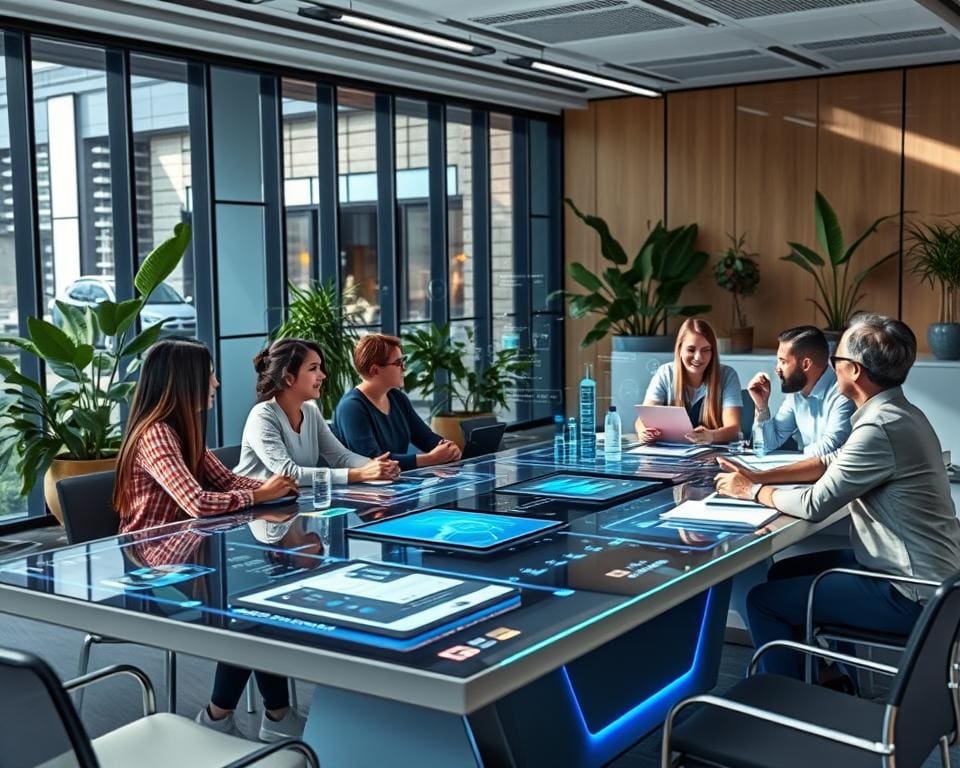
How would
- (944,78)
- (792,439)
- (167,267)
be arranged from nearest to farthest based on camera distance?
(792,439) < (167,267) < (944,78)

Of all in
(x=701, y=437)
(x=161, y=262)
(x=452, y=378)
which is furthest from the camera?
(x=452, y=378)

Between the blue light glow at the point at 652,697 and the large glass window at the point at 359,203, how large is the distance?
5.35 meters

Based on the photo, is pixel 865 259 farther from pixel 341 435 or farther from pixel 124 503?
pixel 124 503

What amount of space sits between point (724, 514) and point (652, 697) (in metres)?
0.61

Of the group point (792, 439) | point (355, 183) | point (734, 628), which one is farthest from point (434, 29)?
point (734, 628)

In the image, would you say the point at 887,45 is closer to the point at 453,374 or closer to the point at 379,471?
the point at 453,374

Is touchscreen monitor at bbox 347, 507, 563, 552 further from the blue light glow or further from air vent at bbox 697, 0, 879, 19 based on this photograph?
air vent at bbox 697, 0, 879, 19

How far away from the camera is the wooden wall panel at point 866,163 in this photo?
8.90m

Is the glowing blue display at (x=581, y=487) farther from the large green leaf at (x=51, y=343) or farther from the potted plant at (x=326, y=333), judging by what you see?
the potted plant at (x=326, y=333)

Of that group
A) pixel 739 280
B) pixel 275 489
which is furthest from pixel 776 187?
pixel 275 489

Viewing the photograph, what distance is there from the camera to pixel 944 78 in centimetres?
864

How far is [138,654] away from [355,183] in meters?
4.99

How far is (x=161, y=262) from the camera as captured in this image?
615cm

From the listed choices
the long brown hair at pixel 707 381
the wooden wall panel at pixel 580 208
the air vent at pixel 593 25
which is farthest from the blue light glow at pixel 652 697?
the wooden wall panel at pixel 580 208
